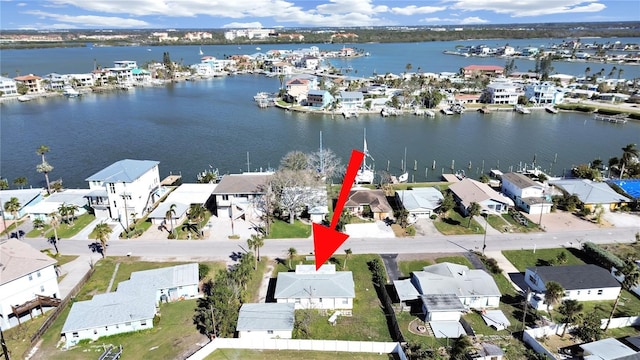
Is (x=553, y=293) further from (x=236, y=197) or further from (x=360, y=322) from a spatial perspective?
(x=236, y=197)

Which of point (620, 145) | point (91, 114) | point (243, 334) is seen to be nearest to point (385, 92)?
point (620, 145)

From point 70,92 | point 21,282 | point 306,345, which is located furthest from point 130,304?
point 70,92

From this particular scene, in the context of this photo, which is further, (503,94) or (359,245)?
(503,94)

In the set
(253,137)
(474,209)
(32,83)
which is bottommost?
(474,209)

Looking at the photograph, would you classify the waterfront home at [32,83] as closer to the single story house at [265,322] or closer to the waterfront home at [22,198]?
the waterfront home at [22,198]

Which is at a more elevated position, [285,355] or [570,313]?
[570,313]

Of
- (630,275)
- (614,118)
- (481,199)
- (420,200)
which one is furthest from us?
(614,118)

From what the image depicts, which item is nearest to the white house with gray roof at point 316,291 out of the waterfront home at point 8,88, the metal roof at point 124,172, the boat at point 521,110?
the metal roof at point 124,172
